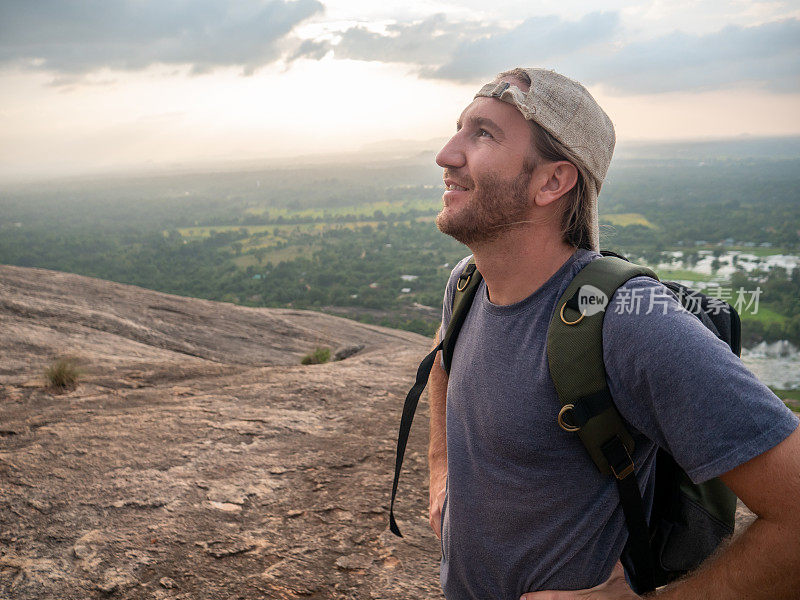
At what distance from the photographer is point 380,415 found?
558 centimetres

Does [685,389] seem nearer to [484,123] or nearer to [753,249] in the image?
[484,123]

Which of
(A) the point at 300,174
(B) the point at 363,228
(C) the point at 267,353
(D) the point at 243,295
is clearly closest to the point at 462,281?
(C) the point at 267,353

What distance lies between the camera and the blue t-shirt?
3.95 feet

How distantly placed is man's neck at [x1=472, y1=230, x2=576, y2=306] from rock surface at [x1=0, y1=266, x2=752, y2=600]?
81.2 inches

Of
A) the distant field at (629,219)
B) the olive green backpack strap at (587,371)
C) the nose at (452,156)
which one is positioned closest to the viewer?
the olive green backpack strap at (587,371)

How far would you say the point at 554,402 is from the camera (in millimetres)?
1482

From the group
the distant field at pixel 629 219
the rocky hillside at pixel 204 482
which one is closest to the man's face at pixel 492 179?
the rocky hillside at pixel 204 482

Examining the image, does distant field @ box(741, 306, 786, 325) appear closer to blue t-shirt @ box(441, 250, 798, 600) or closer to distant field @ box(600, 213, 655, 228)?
distant field @ box(600, 213, 655, 228)

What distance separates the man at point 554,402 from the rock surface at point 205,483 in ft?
5.03

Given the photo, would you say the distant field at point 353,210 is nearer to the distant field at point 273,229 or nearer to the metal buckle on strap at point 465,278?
the distant field at point 273,229

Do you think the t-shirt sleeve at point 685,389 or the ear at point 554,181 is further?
the ear at point 554,181

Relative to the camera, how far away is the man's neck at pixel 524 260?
5.75 feet

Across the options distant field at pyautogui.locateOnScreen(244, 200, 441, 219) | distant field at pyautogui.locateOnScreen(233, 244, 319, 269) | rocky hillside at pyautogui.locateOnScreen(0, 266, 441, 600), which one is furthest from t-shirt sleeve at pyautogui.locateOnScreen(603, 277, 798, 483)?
distant field at pyautogui.locateOnScreen(244, 200, 441, 219)

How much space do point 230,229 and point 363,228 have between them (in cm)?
2654
